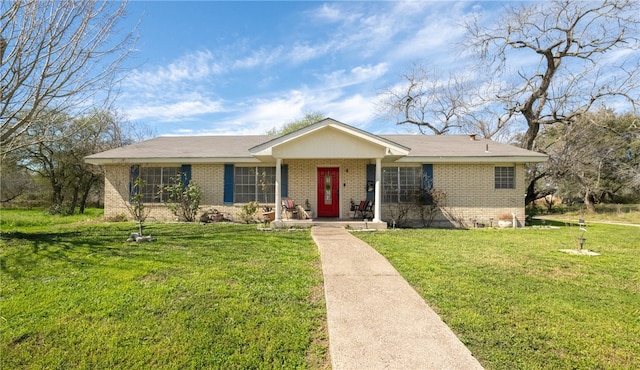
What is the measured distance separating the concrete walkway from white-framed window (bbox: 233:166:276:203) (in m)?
7.22

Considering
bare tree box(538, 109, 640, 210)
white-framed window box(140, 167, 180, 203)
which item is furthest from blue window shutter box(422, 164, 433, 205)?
bare tree box(538, 109, 640, 210)

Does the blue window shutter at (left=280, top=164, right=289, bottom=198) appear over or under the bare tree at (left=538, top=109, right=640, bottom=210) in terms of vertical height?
under

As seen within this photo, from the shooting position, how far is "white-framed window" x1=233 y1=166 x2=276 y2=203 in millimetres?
12102

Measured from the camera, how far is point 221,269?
514cm

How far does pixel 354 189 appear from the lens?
12078 mm

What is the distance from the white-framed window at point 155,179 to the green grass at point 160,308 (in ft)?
18.6

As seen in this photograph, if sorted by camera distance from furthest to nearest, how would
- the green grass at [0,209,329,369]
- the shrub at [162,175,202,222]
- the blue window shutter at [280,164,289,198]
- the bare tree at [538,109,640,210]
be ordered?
the bare tree at [538,109,640,210] < the blue window shutter at [280,164,289,198] < the shrub at [162,175,202,222] < the green grass at [0,209,329,369]

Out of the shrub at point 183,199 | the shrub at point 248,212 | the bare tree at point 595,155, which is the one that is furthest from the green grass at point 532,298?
the bare tree at point 595,155

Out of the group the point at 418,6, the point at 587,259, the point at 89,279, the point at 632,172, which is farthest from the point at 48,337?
the point at 632,172

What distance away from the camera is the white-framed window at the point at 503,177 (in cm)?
1184

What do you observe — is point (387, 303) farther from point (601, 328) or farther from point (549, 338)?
point (601, 328)

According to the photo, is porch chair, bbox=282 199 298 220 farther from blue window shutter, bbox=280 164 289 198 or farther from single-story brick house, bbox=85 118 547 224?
single-story brick house, bbox=85 118 547 224

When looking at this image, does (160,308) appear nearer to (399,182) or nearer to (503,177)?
(399,182)

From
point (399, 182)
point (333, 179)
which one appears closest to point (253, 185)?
point (333, 179)
